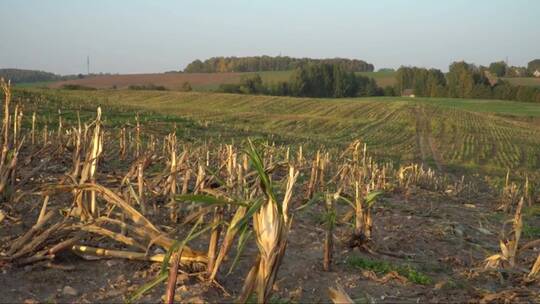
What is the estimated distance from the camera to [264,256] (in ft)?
9.55

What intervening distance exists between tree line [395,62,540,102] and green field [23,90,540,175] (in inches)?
567

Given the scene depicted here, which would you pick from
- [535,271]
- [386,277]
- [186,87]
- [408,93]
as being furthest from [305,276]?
[408,93]

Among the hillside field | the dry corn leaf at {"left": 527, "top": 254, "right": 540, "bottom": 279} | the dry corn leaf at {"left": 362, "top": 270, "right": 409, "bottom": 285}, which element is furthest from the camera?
the hillside field

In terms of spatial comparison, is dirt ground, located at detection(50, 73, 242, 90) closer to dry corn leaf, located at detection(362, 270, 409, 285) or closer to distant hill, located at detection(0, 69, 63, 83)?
distant hill, located at detection(0, 69, 63, 83)

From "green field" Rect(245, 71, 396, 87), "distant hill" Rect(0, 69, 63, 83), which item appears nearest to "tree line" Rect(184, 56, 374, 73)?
"green field" Rect(245, 71, 396, 87)

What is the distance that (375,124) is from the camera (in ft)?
162

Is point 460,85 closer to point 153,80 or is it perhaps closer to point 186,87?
point 186,87

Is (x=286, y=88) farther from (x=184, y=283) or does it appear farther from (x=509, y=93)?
(x=184, y=283)

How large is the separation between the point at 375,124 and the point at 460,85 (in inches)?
2142

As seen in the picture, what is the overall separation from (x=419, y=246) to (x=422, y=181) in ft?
28.0

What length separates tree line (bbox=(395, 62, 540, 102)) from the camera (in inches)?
3536

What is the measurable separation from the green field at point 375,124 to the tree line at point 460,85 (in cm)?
1441

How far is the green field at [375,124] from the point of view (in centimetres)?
3312

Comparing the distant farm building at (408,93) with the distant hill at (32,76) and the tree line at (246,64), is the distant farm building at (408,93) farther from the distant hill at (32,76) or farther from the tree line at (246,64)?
the distant hill at (32,76)
